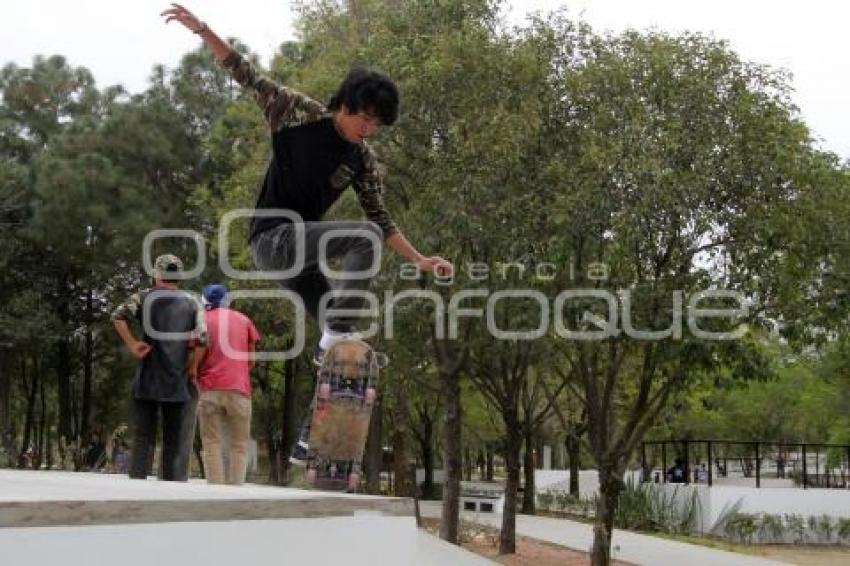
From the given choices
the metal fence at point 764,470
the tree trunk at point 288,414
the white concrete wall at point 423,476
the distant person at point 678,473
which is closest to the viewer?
the metal fence at point 764,470

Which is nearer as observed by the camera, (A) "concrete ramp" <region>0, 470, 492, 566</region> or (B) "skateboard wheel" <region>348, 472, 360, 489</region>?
(A) "concrete ramp" <region>0, 470, 492, 566</region>

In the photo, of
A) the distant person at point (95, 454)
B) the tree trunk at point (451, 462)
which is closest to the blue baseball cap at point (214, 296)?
the tree trunk at point (451, 462)

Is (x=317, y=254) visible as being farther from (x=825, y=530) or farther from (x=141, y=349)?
(x=825, y=530)

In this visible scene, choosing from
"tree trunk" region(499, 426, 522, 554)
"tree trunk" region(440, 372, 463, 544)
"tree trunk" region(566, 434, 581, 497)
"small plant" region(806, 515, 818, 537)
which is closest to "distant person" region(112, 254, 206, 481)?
"tree trunk" region(440, 372, 463, 544)

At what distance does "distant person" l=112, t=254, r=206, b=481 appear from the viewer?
19.7 feet

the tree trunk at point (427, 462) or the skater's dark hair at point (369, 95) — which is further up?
the skater's dark hair at point (369, 95)

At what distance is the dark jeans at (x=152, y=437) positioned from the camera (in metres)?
5.98

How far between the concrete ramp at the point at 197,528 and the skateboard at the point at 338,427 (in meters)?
1.09

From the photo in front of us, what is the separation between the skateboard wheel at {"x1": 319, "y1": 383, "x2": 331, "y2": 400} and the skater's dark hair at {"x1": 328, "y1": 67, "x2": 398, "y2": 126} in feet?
3.65

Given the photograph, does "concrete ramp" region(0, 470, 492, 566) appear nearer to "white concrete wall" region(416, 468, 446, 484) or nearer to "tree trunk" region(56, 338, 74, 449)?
"tree trunk" region(56, 338, 74, 449)

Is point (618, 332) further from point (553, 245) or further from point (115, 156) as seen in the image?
point (115, 156)

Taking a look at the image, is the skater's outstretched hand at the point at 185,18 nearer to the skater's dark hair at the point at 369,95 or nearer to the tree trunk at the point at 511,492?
the skater's dark hair at the point at 369,95

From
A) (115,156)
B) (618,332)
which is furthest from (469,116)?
(115,156)

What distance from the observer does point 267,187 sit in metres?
4.41
